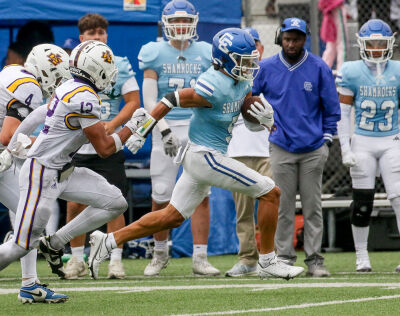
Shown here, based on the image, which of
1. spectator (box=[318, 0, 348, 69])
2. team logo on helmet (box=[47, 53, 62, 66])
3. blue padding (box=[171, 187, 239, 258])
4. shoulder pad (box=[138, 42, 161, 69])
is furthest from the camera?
spectator (box=[318, 0, 348, 69])

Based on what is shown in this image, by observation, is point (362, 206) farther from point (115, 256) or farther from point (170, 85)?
point (115, 256)

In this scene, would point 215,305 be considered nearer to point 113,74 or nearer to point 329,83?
point 113,74

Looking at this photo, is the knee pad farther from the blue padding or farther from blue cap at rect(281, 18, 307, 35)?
the blue padding

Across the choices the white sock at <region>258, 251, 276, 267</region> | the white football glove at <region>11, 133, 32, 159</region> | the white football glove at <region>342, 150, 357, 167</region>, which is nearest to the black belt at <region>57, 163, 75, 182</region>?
the white football glove at <region>11, 133, 32, 159</region>

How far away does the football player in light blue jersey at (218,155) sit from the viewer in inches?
251

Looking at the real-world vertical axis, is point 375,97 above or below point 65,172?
above

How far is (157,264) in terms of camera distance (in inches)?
307

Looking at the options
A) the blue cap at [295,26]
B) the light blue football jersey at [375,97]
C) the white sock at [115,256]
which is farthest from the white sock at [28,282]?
the light blue football jersey at [375,97]

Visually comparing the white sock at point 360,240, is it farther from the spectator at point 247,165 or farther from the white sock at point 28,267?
the white sock at point 28,267

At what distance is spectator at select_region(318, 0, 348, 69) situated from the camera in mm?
10391

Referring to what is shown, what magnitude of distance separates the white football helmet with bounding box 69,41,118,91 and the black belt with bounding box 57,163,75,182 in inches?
19.4

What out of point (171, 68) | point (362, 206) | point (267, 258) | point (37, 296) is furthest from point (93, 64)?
point (362, 206)

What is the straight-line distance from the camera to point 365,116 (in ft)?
26.1

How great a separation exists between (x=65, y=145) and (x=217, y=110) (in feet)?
3.75
